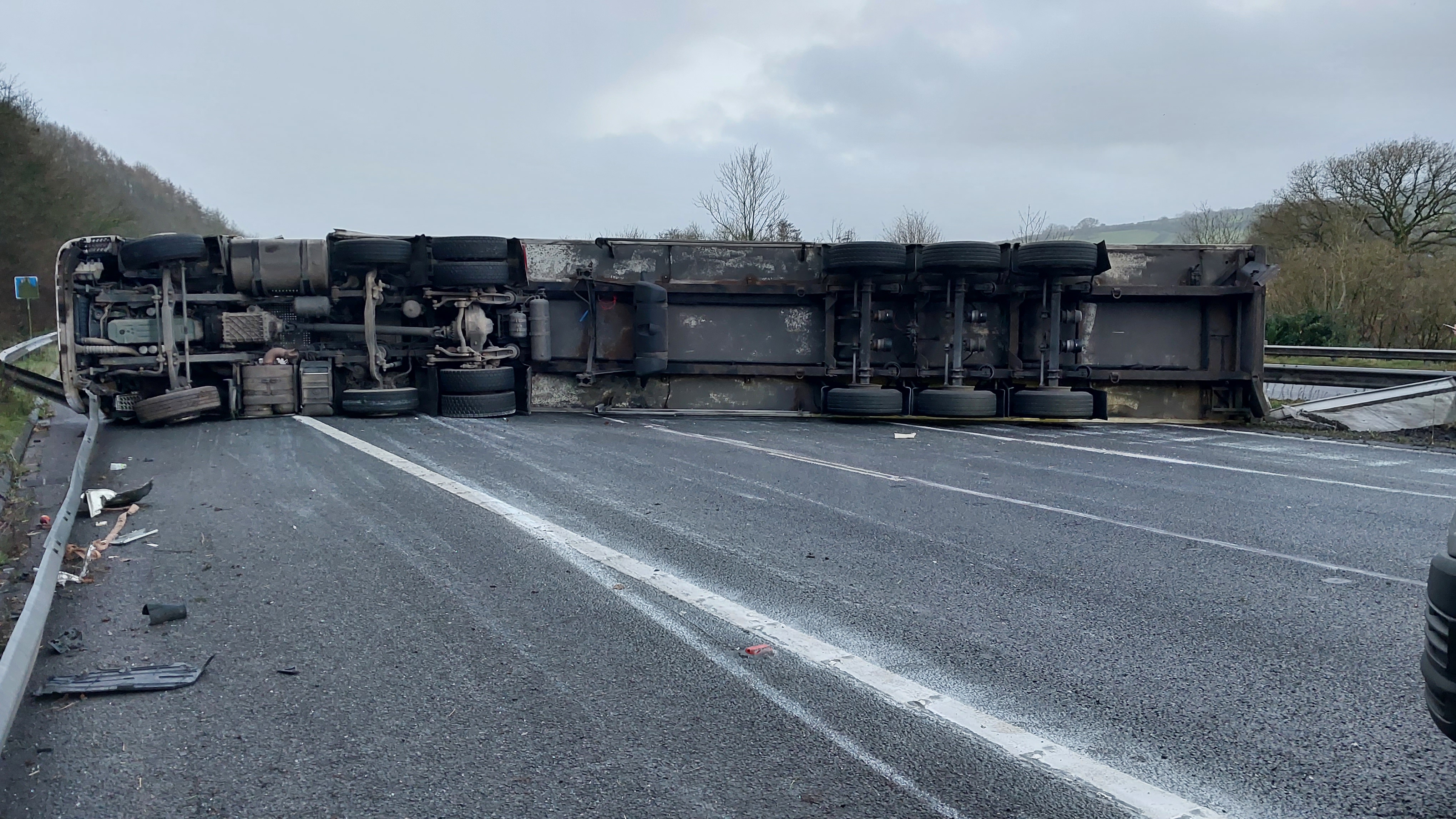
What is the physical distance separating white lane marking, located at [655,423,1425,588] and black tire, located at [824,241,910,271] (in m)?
2.91

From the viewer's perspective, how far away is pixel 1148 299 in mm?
11875

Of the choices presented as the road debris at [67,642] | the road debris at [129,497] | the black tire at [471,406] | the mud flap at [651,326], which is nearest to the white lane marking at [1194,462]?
the mud flap at [651,326]

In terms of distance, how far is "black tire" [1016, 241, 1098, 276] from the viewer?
11266 mm

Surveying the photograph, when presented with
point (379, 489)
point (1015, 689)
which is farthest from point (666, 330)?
point (1015, 689)

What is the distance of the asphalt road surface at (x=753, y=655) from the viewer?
Result: 110 inches

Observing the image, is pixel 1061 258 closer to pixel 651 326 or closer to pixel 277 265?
pixel 651 326

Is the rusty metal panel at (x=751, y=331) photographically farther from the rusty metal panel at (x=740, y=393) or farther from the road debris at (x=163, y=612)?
the road debris at (x=163, y=612)

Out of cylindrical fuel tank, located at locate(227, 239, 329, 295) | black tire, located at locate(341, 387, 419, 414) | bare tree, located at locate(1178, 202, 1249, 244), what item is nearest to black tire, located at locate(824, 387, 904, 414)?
black tire, located at locate(341, 387, 419, 414)

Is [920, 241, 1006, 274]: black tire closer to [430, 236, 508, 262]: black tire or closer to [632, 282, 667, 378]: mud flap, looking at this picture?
[632, 282, 667, 378]: mud flap

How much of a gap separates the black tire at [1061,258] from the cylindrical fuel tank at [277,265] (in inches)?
330

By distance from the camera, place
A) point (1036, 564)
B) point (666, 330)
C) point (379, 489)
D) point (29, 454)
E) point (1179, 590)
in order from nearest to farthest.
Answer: point (1179, 590), point (1036, 564), point (379, 489), point (29, 454), point (666, 330)

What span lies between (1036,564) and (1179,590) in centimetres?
71

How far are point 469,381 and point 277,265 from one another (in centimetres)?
265

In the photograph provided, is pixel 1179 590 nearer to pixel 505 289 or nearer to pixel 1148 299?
pixel 1148 299
